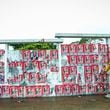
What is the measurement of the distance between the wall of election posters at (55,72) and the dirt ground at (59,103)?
599 mm

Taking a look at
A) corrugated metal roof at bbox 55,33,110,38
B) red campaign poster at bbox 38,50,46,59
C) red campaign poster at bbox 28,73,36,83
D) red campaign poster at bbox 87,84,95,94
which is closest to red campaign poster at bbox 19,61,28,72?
red campaign poster at bbox 28,73,36,83

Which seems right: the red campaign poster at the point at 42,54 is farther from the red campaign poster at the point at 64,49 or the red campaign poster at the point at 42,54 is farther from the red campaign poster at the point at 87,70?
the red campaign poster at the point at 87,70

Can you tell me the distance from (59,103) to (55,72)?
215cm

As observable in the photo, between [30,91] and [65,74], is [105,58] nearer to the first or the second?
[65,74]

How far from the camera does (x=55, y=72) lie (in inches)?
465

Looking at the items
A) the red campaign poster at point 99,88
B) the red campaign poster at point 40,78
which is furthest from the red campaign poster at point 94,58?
the red campaign poster at point 40,78

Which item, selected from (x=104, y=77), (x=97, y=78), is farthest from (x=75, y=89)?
(x=104, y=77)

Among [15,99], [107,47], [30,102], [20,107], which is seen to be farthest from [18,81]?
[107,47]

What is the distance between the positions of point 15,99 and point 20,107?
1952 millimetres

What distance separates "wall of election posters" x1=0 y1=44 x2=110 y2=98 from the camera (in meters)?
11.6

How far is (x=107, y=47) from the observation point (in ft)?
39.4

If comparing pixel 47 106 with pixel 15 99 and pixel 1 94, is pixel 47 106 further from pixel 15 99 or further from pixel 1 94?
pixel 1 94

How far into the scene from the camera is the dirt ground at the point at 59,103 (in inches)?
355

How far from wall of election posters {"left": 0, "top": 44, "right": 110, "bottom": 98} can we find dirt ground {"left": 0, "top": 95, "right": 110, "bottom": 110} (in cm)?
60
